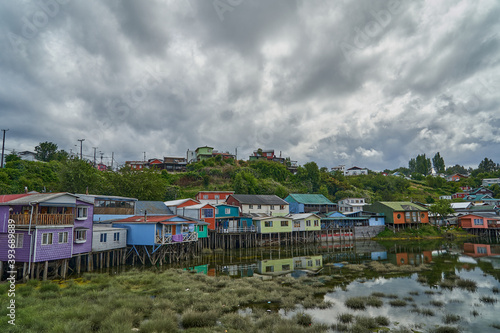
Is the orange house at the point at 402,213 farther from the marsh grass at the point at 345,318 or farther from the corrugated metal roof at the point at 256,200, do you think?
the marsh grass at the point at 345,318

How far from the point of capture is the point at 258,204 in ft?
179

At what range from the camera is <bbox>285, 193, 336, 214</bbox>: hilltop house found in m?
64.9

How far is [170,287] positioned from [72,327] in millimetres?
8546

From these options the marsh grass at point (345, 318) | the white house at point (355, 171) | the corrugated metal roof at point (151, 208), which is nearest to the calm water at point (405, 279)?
the marsh grass at point (345, 318)

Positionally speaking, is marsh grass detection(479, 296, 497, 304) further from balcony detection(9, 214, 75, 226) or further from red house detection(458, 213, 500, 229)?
red house detection(458, 213, 500, 229)

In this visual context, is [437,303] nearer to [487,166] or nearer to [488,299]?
[488,299]

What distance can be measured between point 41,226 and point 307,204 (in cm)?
5355

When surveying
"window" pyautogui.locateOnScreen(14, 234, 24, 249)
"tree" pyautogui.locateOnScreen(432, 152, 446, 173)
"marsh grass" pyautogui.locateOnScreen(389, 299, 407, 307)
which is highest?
"tree" pyautogui.locateOnScreen(432, 152, 446, 173)

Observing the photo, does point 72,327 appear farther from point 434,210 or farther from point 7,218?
point 434,210

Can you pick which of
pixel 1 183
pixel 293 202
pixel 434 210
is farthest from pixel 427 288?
pixel 1 183

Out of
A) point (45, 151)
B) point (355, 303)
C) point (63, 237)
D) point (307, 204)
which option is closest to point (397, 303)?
point (355, 303)

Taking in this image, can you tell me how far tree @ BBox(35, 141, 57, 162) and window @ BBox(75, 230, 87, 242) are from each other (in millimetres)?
63951

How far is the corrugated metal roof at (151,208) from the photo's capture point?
42.3 meters

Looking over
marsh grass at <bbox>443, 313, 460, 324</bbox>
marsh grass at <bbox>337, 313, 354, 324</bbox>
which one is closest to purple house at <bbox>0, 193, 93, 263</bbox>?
marsh grass at <bbox>337, 313, 354, 324</bbox>
